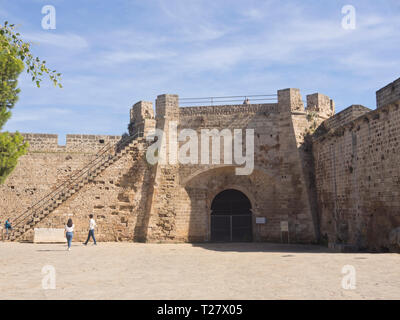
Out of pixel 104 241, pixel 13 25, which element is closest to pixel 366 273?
pixel 13 25

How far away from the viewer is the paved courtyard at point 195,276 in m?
6.52

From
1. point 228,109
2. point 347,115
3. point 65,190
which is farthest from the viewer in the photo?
point 65,190

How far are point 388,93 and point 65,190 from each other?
1586 cm

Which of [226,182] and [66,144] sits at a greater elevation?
[66,144]

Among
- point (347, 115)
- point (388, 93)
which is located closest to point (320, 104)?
point (347, 115)

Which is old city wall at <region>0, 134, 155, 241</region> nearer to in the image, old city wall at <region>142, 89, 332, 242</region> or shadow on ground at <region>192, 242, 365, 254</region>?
old city wall at <region>142, 89, 332, 242</region>

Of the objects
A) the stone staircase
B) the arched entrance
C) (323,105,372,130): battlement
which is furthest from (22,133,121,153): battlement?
(323,105,372,130): battlement

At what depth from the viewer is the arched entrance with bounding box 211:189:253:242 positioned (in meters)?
19.0

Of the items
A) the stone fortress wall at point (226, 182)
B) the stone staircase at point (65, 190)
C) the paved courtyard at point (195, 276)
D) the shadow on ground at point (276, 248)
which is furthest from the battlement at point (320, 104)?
the paved courtyard at point (195, 276)

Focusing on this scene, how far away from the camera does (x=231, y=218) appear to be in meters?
19.0

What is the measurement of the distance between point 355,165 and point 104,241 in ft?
36.4

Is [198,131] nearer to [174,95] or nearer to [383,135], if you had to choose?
[174,95]

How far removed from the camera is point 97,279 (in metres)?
8.19

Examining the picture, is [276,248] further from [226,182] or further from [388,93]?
[388,93]
